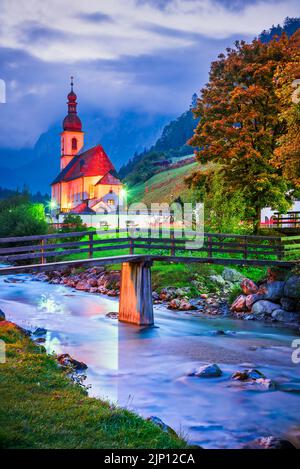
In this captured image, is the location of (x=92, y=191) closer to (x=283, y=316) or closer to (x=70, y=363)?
(x=283, y=316)

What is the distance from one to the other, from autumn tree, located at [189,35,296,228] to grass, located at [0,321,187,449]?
915 inches

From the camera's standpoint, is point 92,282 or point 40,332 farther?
point 92,282

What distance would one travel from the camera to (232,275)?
34156 mm

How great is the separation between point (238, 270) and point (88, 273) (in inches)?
486

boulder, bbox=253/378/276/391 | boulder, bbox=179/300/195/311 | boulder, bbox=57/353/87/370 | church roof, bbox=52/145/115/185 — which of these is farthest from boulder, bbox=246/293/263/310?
church roof, bbox=52/145/115/185

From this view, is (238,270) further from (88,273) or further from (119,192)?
(119,192)

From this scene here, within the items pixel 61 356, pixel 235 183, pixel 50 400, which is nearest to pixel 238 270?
pixel 235 183

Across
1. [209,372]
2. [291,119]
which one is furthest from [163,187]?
[209,372]

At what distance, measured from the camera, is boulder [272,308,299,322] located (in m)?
24.6

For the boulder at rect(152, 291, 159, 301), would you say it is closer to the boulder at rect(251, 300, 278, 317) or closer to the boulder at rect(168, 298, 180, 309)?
the boulder at rect(168, 298, 180, 309)

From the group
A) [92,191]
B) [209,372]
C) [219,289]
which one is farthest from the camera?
[92,191]

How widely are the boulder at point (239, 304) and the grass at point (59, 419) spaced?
16.0 m

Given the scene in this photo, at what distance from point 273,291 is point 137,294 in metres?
6.76

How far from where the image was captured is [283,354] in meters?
19.0
